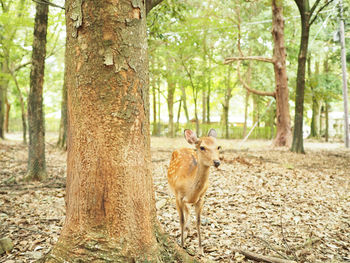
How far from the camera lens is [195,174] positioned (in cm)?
343

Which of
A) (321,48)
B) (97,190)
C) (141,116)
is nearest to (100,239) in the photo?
(97,190)

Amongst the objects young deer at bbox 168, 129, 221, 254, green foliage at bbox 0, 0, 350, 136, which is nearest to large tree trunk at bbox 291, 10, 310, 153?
green foliage at bbox 0, 0, 350, 136

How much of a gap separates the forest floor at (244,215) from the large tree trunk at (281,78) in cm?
622

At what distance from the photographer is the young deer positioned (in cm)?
317

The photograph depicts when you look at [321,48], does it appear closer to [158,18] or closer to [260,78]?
[260,78]

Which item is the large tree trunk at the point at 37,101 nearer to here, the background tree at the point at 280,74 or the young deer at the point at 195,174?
the young deer at the point at 195,174

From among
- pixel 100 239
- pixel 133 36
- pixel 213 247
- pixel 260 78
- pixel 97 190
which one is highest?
pixel 260 78

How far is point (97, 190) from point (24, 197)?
3.46 m

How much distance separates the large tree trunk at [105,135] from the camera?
2.19 meters

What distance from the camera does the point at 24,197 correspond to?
16.2 feet

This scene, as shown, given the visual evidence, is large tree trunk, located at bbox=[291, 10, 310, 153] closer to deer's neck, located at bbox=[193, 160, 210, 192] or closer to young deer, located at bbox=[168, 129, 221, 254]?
young deer, located at bbox=[168, 129, 221, 254]

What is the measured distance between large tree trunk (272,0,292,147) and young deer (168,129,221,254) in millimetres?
10656

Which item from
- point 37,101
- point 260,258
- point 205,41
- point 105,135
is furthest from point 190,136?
point 205,41

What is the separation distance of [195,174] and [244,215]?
1.48m
